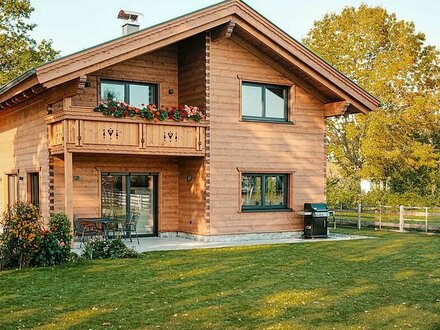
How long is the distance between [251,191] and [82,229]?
5.24 m

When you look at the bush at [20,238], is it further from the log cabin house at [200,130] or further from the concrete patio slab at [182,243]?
the log cabin house at [200,130]

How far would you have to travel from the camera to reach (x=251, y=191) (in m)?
18.2

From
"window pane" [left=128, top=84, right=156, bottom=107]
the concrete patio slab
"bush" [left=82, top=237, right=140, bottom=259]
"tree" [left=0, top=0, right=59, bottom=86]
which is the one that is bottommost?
the concrete patio slab

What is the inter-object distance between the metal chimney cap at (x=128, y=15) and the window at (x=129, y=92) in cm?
271

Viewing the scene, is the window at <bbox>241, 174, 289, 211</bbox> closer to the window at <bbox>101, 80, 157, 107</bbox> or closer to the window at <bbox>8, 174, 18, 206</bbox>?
the window at <bbox>101, 80, 157, 107</bbox>

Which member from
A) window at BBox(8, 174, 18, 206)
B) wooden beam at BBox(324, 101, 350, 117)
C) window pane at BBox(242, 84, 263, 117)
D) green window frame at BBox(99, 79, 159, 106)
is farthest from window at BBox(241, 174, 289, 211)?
window at BBox(8, 174, 18, 206)

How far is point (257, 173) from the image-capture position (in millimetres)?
18203

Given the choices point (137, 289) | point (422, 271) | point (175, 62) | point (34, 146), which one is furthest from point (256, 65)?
point (137, 289)

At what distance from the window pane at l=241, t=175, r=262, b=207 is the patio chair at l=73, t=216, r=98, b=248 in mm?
4552

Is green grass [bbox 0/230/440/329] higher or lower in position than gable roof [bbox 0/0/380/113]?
lower

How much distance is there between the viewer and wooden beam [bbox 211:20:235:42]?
17.1m

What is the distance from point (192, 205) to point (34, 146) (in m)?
5.20

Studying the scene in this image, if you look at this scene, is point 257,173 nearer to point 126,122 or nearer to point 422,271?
point 126,122

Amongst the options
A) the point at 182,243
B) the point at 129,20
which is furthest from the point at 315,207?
the point at 129,20
